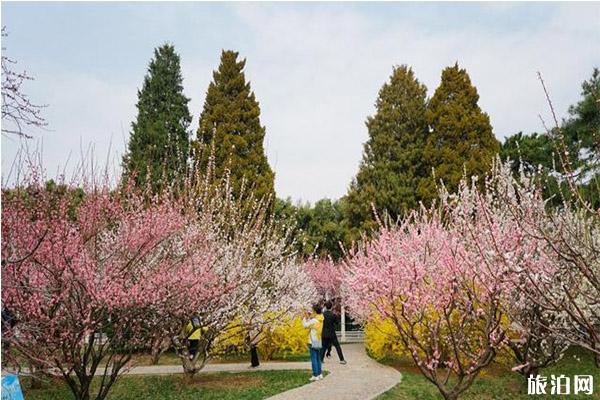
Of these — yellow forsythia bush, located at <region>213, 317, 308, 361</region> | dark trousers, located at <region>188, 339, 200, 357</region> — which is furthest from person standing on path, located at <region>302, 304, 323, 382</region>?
yellow forsythia bush, located at <region>213, 317, 308, 361</region>

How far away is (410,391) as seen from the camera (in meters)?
10.4

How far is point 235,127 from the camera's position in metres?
25.8

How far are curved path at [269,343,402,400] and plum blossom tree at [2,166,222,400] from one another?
2.85 metres

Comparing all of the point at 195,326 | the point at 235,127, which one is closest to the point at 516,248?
the point at 195,326

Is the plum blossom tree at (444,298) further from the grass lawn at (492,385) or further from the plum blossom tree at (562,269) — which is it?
the grass lawn at (492,385)

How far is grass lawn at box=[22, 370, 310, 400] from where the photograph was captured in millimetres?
10445

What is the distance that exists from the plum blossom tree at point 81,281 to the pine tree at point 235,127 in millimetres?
14296

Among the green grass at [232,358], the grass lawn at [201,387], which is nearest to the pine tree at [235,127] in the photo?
the green grass at [232,358]

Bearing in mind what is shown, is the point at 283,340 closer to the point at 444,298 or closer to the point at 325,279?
the point at 444,298

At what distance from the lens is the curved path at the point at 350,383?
9.81 m

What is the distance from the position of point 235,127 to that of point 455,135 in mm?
10641

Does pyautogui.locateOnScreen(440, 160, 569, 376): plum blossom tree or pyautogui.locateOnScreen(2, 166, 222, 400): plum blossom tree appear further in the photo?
pyautogui.locateOnScreen(2, 166, 222, 400): plum blossom tree

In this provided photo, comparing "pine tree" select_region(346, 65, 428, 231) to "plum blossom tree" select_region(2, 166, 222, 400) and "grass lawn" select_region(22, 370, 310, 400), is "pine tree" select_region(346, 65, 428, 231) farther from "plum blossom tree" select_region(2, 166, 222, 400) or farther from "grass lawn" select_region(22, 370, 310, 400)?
"plum blossom tree" select_region(2, 166, 222, 400)

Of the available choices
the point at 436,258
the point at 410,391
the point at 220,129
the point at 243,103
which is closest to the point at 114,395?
the point at 410,391
